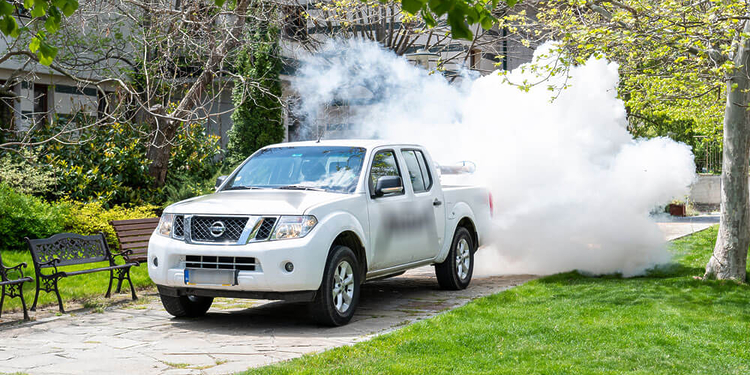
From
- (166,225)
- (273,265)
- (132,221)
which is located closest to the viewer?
(273,265)

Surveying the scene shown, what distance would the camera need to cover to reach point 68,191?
14766 millimetres

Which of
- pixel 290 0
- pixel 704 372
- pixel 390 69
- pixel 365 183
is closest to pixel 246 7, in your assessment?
pixel 290 0

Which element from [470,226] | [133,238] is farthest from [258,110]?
[470,226]

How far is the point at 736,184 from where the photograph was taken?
10672mm

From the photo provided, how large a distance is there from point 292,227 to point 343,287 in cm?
90

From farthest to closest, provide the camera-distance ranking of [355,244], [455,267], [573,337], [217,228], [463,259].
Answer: [463,259] → [455,267] → [355,244] → [217,228] → [573,337]

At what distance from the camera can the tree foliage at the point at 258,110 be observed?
58.5 feet

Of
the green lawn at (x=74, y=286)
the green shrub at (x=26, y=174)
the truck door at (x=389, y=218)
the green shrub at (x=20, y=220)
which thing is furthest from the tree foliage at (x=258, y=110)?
the truck door at (x=389, y=218)

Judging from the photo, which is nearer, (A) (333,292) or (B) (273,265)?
(B) (273,265)

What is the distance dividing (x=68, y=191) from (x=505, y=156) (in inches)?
309

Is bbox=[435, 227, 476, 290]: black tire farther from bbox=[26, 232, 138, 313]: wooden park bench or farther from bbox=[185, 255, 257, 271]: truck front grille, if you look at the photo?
bbox=[26, 232, 138, 313]: wooden park bench

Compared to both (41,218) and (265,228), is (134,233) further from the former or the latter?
(265,228)

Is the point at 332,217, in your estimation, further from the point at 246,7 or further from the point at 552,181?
the point at 246,7

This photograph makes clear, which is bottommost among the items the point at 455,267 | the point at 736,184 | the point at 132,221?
the point at 455,267
